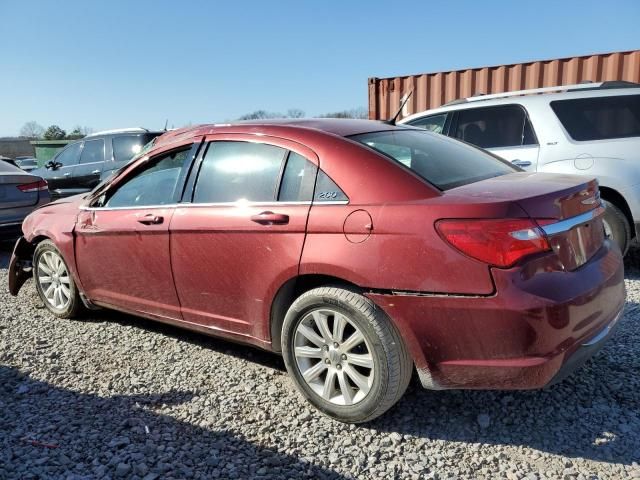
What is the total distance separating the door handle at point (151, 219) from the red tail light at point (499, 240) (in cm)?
195

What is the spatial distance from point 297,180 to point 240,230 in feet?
Result: 1.45

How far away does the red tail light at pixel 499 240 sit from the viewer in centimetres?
220

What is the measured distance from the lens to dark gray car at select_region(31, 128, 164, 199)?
9.48 m

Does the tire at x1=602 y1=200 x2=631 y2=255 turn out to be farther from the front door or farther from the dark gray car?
the dark gray car

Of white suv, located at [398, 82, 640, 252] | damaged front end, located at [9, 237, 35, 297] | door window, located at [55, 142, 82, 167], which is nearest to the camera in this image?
damaged front end, located at [9, 237, 35, 297]

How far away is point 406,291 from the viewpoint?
237 cm

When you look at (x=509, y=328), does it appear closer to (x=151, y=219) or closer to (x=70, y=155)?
(x=151, y=219)

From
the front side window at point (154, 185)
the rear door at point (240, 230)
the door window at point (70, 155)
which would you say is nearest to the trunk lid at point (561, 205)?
the rear door at point (240, 230)

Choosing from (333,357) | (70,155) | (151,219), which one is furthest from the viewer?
(70,155)

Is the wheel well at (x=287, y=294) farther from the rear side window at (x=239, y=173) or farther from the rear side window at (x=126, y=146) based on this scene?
the rear side window at (x=126, y=146)

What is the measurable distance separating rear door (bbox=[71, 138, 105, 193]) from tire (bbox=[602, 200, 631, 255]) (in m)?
8.38

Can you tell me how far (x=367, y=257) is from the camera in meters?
2.45

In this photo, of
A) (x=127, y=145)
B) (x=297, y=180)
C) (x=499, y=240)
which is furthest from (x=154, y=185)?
(x=127, y=145)

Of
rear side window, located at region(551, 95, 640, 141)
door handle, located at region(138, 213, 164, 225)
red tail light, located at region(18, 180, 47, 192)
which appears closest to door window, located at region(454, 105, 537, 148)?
rear side window, located at region(551, 95, 640, 141)
